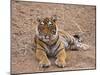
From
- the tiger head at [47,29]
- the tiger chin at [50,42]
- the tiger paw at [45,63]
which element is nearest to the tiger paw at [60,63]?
the tiger chin at [50,42]

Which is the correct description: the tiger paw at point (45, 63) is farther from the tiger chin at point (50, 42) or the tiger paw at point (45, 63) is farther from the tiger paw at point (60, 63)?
the tiger paw at point (60, 63)

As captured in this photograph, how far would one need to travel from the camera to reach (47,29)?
2.49 m

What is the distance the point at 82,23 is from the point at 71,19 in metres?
0.17

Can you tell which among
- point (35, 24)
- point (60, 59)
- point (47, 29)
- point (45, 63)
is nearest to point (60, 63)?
point (60, 59)

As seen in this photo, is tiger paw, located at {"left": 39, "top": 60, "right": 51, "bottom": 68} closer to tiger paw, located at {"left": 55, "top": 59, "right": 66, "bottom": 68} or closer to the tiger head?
tiger paw, located at {"left": 55, "top": 59, "right": 66, "bottom": 68}

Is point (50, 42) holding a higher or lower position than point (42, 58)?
higher

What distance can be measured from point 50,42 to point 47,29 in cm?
16

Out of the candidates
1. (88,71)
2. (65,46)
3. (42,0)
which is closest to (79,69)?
(88,71)

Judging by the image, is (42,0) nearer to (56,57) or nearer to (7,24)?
(7,24)

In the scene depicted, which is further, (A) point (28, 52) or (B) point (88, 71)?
(B) point (88, 71)

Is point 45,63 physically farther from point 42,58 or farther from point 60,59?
point 60,59

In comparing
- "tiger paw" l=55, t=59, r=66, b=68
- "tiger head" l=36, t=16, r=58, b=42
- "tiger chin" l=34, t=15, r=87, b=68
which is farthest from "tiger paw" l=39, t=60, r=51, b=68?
"tiger head" l=36, t=16, r=58, b=42

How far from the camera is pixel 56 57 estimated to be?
99.3 inches

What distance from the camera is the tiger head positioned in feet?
8.05
